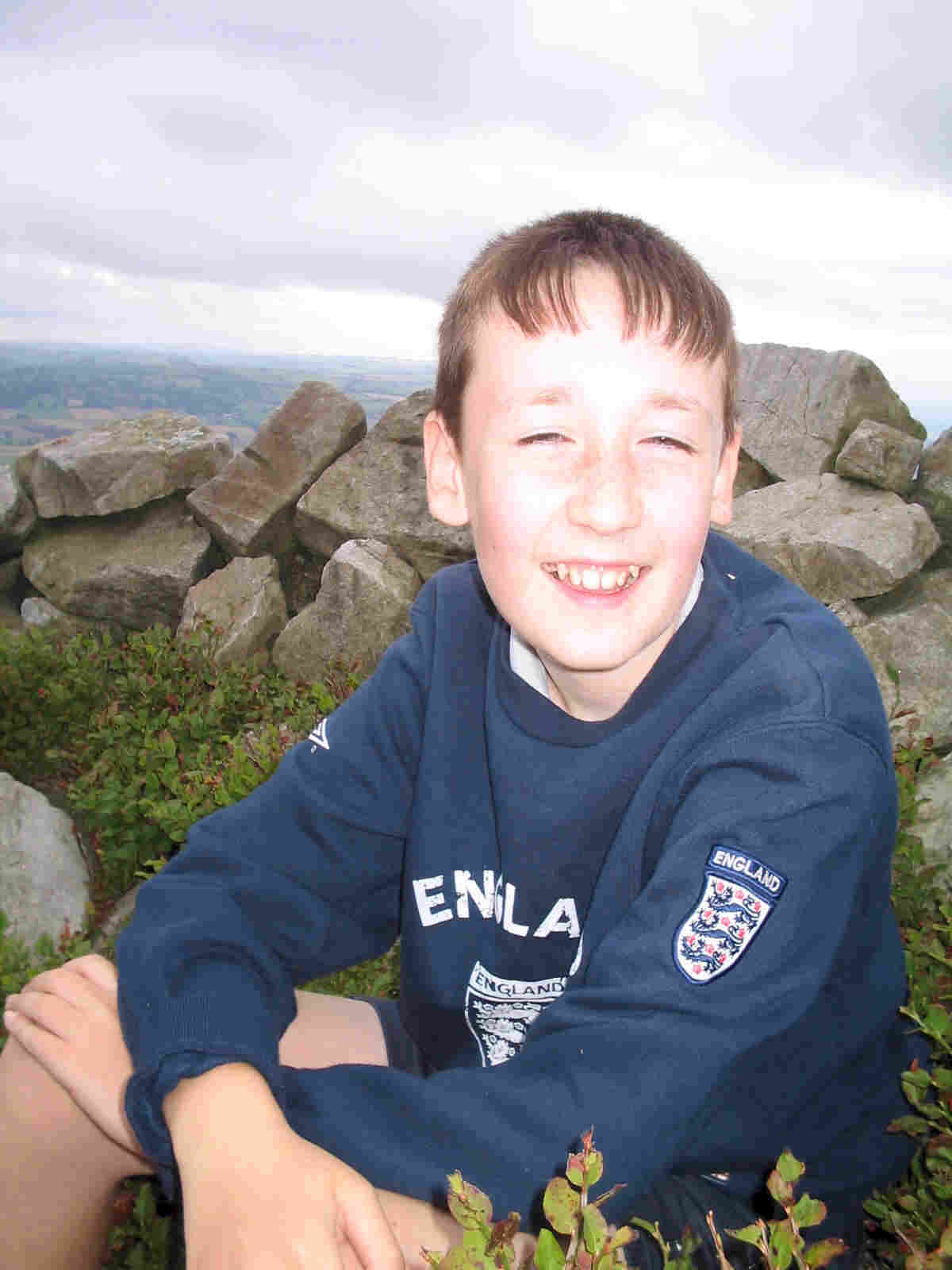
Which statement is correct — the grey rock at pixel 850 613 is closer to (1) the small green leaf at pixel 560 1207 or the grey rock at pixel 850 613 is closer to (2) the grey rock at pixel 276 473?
(2) the grey rock at pixel 276 473

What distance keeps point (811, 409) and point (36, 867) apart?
13.3 ft

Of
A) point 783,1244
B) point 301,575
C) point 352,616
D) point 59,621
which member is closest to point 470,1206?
point 783,1244

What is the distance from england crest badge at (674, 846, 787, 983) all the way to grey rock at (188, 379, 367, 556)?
446 centimetres

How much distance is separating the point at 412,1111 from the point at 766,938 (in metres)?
0.58

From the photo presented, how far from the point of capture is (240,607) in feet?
17.3

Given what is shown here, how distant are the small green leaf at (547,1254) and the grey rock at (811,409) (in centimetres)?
421

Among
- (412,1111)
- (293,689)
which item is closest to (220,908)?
(412,1111)

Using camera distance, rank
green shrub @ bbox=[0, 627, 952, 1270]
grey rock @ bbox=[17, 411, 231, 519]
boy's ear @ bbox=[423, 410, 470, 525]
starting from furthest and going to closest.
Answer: grey rock @ bbox=[17, 411, 231, 519] → green shrub @ bbox=[0, 627, 952, 1270] → boy's ear @ bbox=[423, 410, 470, 525]

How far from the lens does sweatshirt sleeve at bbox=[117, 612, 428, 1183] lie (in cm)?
174

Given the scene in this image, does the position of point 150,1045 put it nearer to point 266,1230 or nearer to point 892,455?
point 266,1230

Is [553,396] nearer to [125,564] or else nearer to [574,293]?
[574,293]

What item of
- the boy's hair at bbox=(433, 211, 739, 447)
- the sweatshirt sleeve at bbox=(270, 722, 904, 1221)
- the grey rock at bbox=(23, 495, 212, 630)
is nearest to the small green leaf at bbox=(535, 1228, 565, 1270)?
the sweatshirt sleeve at bbox=(270, 722, 904, 1221)

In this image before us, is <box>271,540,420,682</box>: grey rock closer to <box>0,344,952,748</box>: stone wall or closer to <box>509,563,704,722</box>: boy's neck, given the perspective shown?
<box>0,344,952,748</box>: stone wall

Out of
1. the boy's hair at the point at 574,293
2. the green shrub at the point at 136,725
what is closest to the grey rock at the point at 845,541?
the green shrub at the point at 136,725
